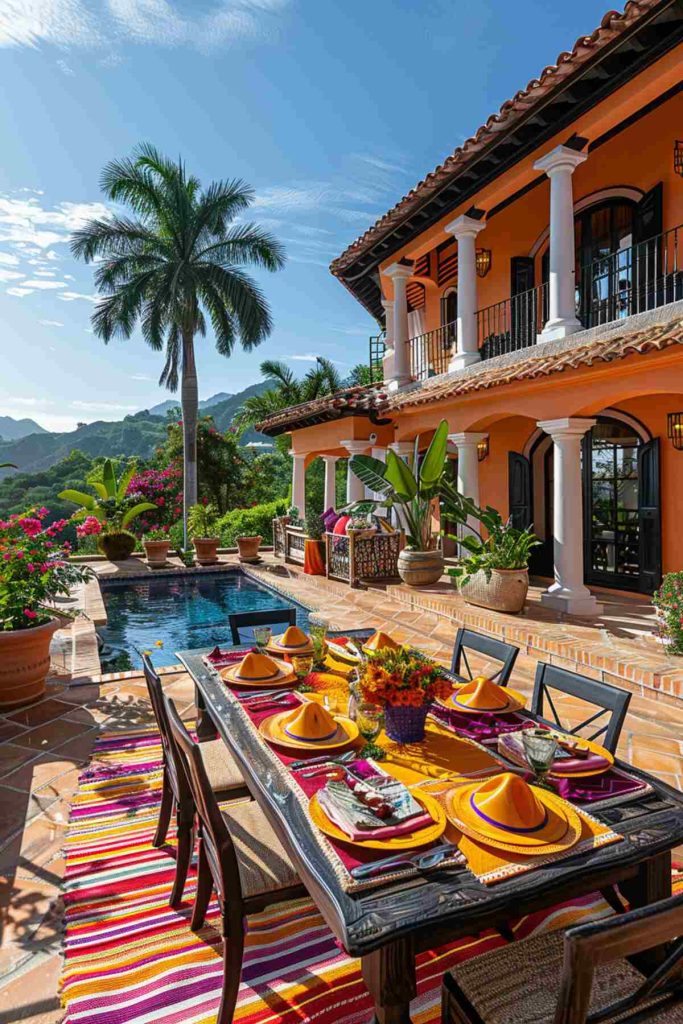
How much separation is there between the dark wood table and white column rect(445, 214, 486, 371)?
10.2m

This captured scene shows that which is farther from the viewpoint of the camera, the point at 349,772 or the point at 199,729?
the point at 199,729

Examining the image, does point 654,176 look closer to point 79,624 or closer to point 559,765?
point 559,765

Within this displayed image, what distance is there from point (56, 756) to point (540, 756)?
4021 millimetres

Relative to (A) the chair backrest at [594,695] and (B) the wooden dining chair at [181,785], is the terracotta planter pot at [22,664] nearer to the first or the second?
(B) the wooden dining chair at [181,785]

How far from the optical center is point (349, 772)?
2.40 meters

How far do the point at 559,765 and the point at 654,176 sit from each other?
9.93m

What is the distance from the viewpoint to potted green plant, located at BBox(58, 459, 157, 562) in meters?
17.2

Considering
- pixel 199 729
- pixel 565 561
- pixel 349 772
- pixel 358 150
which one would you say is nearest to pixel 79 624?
pixel 199 729

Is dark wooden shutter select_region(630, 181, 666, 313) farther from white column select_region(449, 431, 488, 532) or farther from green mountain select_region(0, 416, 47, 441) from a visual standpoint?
green mountain select_region(0, 416, 47, 441)

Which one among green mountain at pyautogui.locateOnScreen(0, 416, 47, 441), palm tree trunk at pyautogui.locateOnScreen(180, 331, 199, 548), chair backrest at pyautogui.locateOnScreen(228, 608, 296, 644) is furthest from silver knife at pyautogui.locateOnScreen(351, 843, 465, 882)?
green mountain at pyautogui.locateOnScreen(0, 416, 47, 441)

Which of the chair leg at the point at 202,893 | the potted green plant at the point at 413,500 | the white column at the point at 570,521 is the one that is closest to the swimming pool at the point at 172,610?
the potted green plant at the point at 413,500

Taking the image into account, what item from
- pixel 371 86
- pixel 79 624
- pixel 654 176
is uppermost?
pixel 371 86

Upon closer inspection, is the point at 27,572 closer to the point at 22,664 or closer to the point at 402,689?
the point at 22,664

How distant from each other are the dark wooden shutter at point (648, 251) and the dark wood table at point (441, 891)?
8493mm
